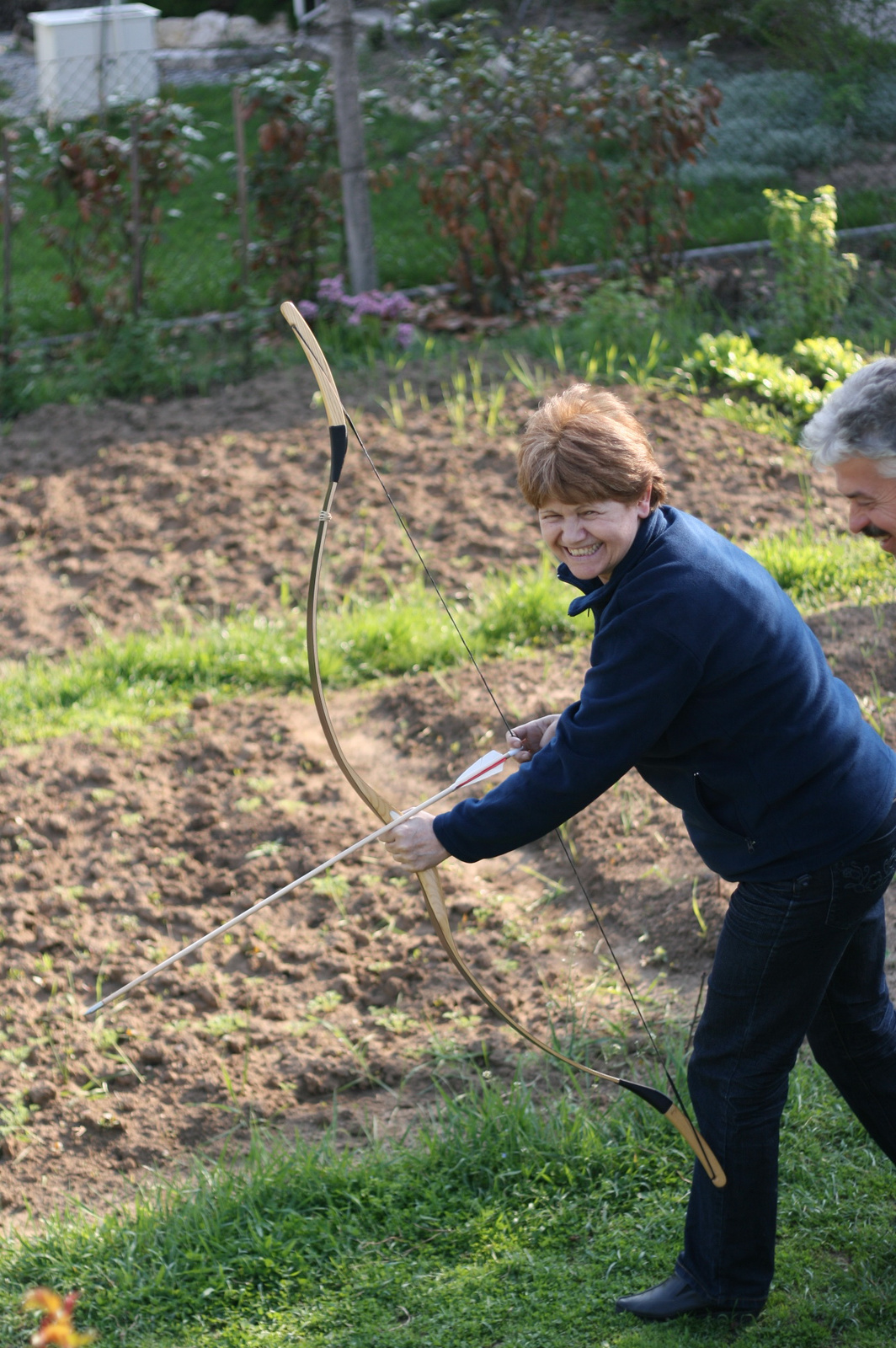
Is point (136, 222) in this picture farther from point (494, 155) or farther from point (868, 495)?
point (868, 495)

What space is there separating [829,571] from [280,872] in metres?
2.31

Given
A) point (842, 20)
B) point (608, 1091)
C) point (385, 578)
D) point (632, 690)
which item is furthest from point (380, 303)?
point (632, 690)

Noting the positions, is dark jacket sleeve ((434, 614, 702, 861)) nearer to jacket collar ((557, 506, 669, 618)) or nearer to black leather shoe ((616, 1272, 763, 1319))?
jacket collar ((557, 506, 669, 618))

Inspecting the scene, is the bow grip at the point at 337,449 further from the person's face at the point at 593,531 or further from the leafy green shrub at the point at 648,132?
the leafy green shrub at the point at 648,132

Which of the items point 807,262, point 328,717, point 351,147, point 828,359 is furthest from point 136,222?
point 328,717

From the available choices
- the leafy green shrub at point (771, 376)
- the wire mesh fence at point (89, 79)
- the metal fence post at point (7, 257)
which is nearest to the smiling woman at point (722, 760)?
the leafy green shrub at point (771, 376)

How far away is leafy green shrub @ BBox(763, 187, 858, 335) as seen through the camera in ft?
21.7

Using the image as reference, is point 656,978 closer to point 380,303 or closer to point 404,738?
point 404,738

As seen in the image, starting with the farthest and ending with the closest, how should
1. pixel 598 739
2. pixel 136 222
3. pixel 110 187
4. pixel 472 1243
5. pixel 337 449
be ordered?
1. pixel 110 187
2. pixel 136 222
3. pixel 472 1243
4. pixel 337 449
5. pixel 598 739

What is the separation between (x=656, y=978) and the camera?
3.19 m

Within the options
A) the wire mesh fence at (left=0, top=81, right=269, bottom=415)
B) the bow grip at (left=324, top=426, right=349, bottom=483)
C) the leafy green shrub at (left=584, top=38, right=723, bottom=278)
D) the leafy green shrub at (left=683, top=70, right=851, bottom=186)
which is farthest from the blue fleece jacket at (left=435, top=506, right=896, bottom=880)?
the leafy green shrub at (left=683, top=70, right=851, bottom=186)

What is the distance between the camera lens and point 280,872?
3.76 m

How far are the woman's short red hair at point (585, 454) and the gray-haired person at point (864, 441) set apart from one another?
0.94ft

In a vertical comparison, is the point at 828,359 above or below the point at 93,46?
below
